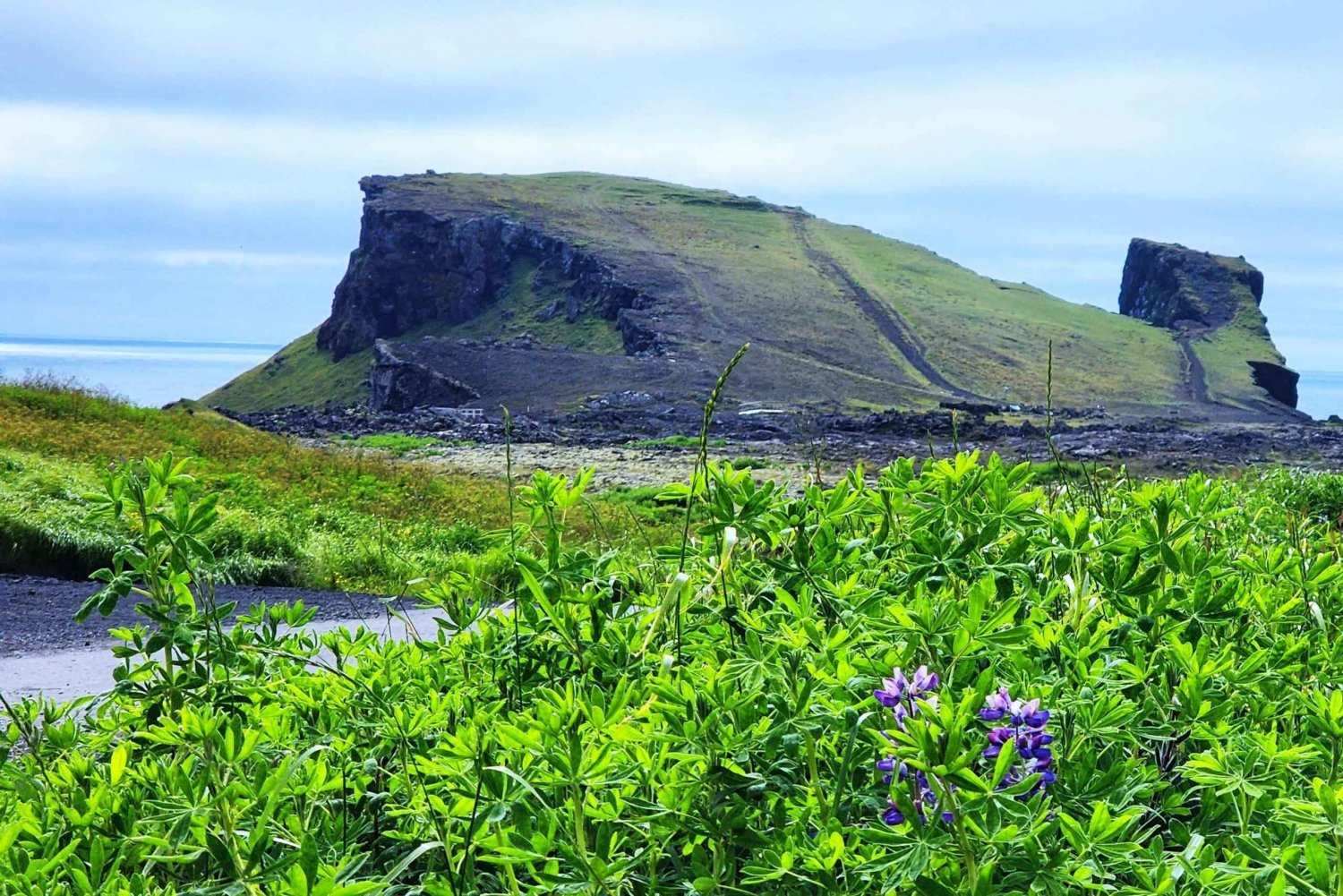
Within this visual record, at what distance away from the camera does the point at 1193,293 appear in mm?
116000

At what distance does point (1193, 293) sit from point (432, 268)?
78828 mm

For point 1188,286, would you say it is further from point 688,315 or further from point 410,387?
point 410,387

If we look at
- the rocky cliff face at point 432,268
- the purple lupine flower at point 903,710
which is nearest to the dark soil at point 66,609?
the purple lupine flower at point 903,710

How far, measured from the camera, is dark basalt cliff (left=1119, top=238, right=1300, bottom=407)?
4227 inches

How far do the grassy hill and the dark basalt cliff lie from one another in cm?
308

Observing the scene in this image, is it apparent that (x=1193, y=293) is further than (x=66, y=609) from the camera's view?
Yes

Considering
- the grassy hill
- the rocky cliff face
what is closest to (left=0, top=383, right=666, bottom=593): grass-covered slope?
the grassy hill

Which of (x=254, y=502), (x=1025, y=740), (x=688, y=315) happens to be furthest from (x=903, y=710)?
(x=688, y=315)

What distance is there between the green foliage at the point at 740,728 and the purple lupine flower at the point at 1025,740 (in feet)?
0.04

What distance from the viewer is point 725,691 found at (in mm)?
1352

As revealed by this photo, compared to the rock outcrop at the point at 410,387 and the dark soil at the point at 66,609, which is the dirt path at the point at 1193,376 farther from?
the dark soil at the point at 66,609

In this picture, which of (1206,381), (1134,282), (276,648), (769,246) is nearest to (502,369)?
(769,246)

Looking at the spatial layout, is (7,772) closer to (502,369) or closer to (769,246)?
(502,369)

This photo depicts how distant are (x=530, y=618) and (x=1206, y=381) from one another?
91.2m
